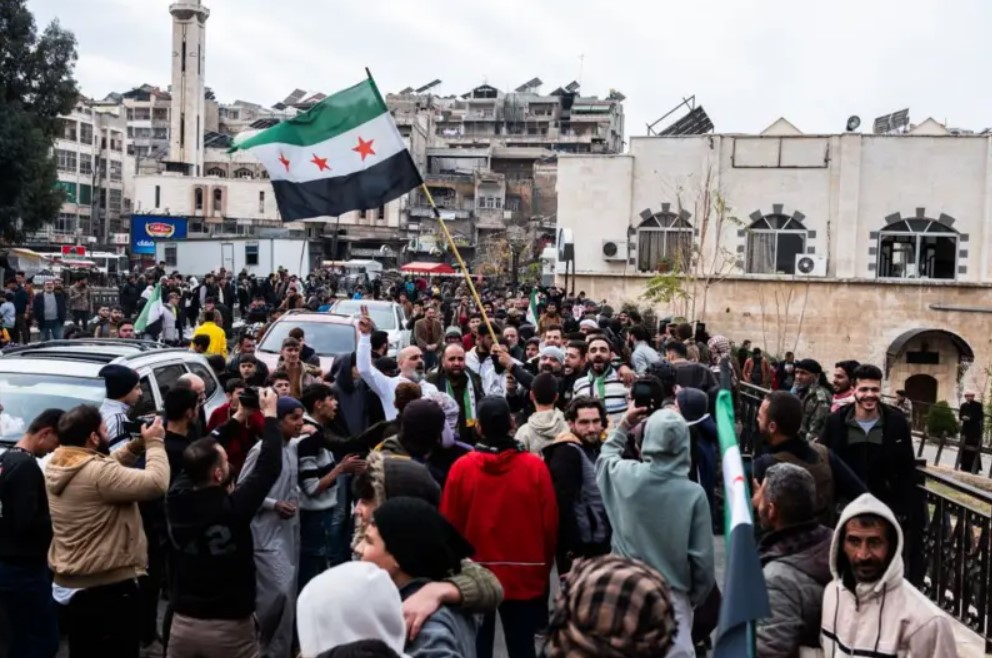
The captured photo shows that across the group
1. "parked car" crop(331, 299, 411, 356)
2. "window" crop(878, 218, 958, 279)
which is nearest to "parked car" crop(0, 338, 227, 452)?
"parked car" crop(331, 299, 411, 356)

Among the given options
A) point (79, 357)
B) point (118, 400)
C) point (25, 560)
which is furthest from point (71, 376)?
point (25, 560)

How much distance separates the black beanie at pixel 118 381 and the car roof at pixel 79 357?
74.4 inches

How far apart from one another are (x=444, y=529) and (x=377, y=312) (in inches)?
672

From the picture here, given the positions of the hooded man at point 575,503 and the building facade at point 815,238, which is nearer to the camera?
the hooded man at point 575,503

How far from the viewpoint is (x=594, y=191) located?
120ft

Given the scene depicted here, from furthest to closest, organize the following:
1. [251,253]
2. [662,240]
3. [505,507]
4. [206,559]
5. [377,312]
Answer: [251,253] < [662,240] < [377,312] < [505,507] < [206,559]

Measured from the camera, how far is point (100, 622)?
5832 millimetres

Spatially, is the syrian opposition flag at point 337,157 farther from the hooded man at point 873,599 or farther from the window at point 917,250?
the window at point 917,250

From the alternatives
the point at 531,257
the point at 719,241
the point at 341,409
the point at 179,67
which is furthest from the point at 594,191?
the point at 179,67

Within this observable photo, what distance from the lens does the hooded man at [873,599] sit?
4090 millimetres

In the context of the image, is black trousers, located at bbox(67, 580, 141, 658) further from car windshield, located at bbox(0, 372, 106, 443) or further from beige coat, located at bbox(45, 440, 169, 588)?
car windshield, located at bbox(0, 372, 106, 443)

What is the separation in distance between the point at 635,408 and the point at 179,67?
100m

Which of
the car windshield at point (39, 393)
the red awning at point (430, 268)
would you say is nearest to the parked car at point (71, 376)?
the car windshield at point (39, 393)

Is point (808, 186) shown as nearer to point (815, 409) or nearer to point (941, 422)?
point (941, 422)
